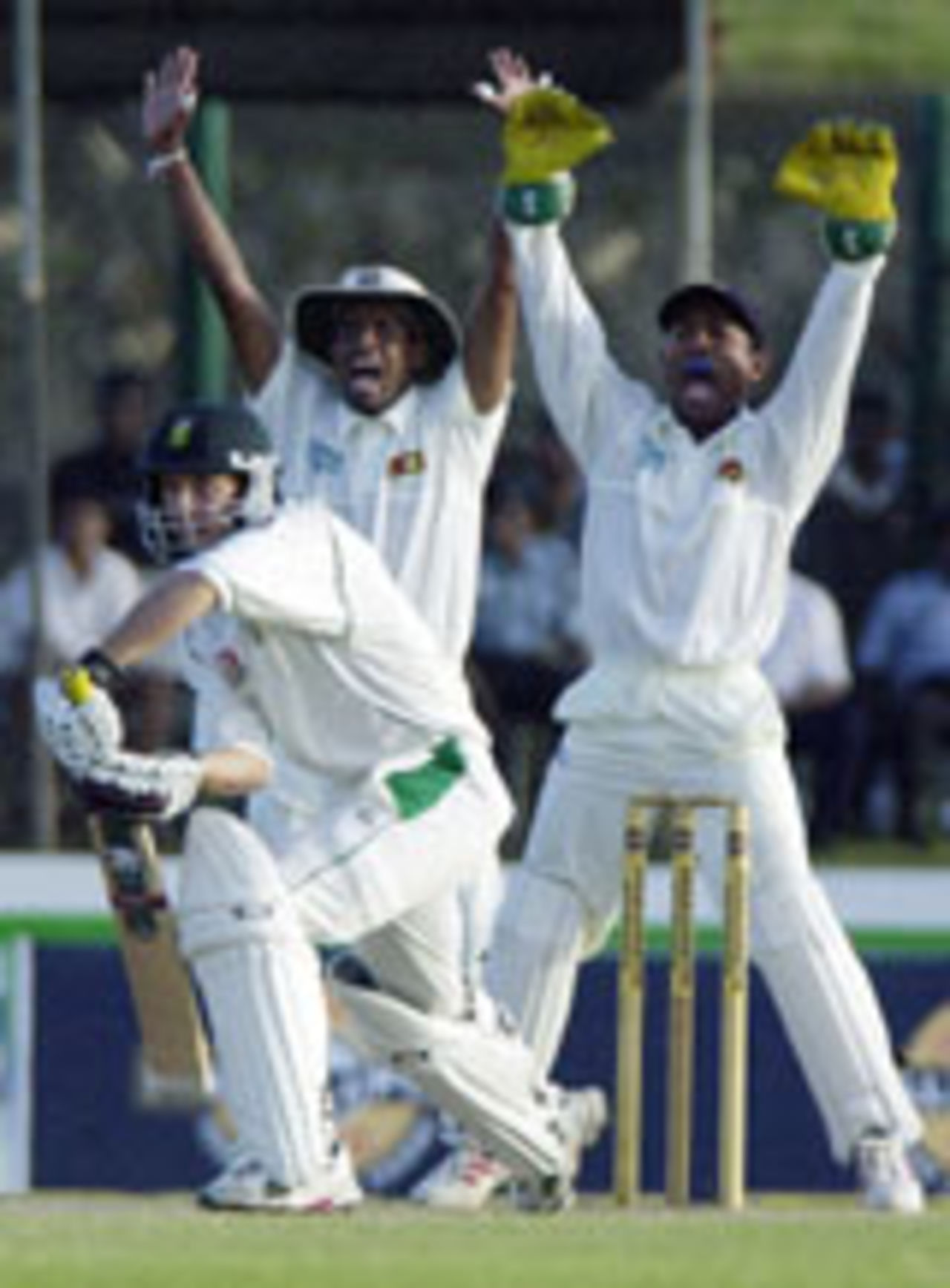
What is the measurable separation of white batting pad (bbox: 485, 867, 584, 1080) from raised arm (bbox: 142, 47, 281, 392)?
1.14 metres

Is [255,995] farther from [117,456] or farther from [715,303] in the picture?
[117,456]

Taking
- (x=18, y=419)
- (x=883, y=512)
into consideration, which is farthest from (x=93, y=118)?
(x=883, y=512)

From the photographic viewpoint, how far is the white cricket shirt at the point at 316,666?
781 cm

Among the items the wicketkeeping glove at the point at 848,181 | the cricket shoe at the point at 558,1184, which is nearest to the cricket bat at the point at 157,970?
the cricket shoe at the point at 558,1184

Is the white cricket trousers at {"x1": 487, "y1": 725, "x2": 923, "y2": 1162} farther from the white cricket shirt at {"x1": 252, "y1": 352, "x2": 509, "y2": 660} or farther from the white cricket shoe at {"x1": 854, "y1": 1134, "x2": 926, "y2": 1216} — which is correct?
the white cricket shirt at {"x1": 252, "y1": 352, "x2": 509, "y2": 660}

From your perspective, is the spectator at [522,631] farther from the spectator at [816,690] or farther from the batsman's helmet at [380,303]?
the batsman's helmet at [380,303]

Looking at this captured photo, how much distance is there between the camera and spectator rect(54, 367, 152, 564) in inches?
479

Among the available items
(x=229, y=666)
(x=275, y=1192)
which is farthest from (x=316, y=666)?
(x=275, y=1192)

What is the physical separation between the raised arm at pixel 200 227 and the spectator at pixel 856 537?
301cm

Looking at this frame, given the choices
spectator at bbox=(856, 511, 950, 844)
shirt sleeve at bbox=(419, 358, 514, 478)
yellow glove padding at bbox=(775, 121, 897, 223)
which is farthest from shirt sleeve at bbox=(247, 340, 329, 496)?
spectator at bbox=(856, 511, 950, 844)

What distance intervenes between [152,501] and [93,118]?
470 cm

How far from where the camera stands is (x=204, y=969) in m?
7.77

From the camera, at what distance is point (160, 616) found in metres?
7.52

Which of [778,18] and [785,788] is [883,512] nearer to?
[785,788]
